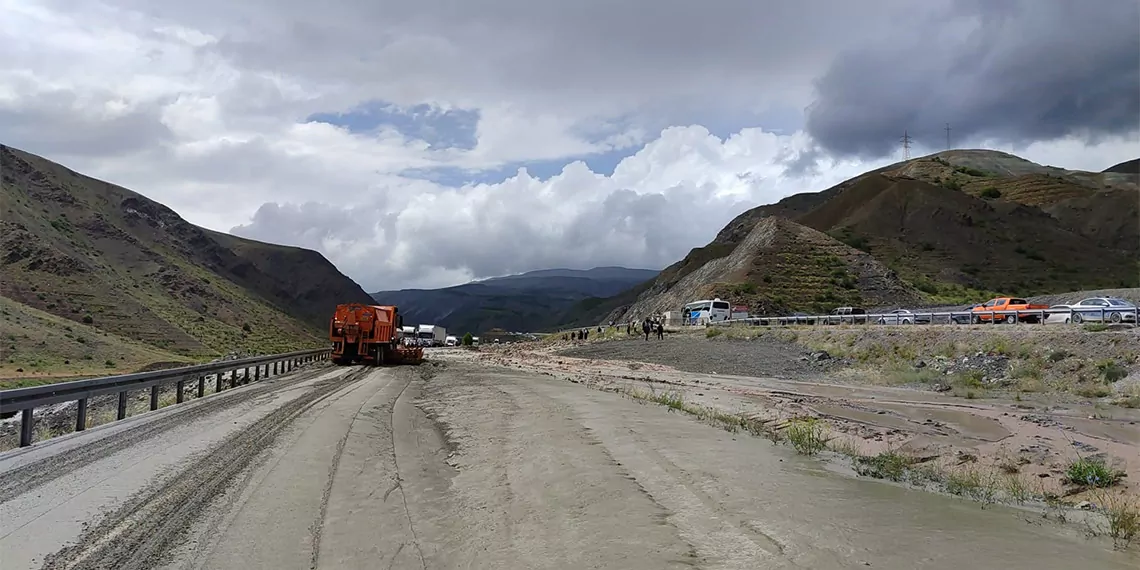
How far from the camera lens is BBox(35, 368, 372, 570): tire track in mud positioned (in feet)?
18.9

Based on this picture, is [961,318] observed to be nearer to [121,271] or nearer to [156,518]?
[156,518]

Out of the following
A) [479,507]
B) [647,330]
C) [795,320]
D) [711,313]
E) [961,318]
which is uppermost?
[711,313]

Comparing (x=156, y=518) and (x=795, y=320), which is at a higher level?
(x=795, y=320)

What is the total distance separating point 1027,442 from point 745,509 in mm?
8879

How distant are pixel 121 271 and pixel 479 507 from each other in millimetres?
98232

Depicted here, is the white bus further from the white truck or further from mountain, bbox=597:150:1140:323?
the white truck

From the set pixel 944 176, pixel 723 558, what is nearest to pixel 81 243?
pixel 723 558

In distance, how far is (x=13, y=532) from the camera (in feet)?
21.2

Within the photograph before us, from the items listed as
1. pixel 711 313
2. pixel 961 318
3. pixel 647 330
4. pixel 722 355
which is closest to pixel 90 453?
pixel 722 355

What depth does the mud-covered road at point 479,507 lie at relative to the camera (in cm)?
595

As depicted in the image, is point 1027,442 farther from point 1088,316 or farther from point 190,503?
point 1088,316

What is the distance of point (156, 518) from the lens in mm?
6891

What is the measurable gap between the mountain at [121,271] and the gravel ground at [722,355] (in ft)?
119

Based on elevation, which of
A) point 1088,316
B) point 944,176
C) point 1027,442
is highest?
point 944,176
